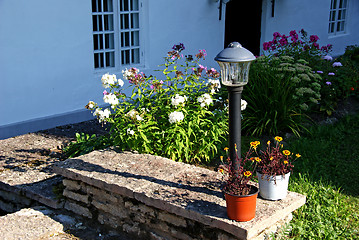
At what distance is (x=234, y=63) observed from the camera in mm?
3469

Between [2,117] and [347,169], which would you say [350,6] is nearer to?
[347,169]

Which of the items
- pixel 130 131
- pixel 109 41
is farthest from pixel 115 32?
pixel 130 131

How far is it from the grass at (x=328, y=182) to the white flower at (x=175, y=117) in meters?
1.35

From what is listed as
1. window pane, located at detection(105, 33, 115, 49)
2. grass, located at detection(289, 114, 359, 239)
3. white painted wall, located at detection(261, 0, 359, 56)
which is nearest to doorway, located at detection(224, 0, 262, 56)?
white painted wall, located at detection(261, 0, 359, 56)

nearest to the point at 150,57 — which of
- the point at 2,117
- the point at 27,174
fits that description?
the point at 2,117

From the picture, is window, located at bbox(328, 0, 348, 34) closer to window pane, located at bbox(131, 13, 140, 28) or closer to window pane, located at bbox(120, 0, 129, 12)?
window pane, located at bbox(131, 13, 140, 28)

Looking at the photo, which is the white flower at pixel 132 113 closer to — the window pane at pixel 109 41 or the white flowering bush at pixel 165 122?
the white flowering bush at pixel 165 122

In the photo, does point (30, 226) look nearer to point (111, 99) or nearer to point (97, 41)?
point (111, 99)

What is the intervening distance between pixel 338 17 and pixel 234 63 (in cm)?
1150

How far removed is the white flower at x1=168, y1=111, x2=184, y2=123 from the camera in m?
4.41

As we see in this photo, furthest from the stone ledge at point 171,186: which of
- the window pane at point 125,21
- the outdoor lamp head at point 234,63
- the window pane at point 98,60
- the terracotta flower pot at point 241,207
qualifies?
the window pane at point 125,21

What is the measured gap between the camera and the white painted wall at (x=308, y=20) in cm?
1104

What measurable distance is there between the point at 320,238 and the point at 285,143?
7.77 ft

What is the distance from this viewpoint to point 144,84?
5016 millimetres
